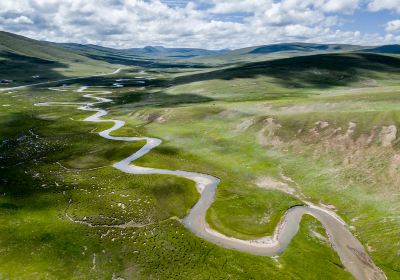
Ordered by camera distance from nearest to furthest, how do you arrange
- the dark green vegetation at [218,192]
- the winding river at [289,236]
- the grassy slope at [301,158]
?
the dark green vegetation at [218,192], the winding river at [289,236], the grassy slope at [301,158]

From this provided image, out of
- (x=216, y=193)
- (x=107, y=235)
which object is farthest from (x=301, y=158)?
(x=107, y=235)

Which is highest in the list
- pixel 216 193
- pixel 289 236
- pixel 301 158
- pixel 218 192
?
pixel 301 158

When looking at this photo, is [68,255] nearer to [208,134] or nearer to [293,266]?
[293,266]

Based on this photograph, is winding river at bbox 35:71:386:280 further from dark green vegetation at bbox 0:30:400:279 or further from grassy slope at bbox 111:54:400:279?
grassy slope at bbox 111:54:400:279

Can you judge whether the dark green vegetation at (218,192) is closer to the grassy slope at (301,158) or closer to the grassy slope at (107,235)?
the grassy slope at (107,235)

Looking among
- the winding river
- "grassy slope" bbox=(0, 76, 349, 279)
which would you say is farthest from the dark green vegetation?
the winding river

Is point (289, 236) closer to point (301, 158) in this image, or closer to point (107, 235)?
point (107, 235)

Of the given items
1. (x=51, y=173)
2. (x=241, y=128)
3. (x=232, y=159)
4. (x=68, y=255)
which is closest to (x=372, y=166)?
(x=232, y=159)

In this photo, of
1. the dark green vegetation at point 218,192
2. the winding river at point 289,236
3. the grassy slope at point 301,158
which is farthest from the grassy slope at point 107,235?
the grassy slope at point 301,158
